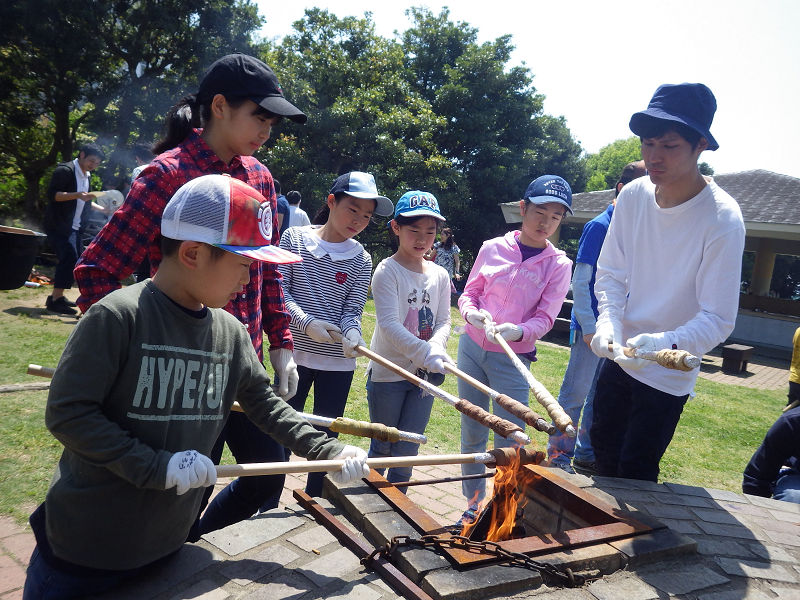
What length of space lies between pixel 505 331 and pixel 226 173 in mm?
1935

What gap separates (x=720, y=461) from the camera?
19.8ft

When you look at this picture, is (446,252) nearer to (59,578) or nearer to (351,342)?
(351,342)

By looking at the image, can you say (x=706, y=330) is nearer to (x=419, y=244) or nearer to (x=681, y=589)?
(x=681, y=589)

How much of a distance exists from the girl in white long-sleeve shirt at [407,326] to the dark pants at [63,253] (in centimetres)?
538

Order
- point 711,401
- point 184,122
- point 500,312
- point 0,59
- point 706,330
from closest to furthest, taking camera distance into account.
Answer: point 184,122 → point 706,330 → point 500,312 → point 711,401 → point 0,59

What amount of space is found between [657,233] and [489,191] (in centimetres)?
1866

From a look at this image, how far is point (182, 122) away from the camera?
2.58 meters

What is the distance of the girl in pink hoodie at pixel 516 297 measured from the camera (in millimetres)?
3857

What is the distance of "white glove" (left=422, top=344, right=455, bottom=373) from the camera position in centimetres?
346

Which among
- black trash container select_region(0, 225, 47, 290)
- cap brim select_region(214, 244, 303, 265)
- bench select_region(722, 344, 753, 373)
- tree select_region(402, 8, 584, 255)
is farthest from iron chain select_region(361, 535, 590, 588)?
tree select_region(402, 8, 584, 255)

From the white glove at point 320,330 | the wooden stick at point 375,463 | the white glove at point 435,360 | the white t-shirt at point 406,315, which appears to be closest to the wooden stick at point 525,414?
the wooden stick at point 375,463

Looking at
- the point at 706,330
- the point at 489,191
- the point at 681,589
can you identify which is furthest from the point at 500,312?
the point at 489,191

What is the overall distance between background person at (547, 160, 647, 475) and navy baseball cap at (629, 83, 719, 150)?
1609 mm

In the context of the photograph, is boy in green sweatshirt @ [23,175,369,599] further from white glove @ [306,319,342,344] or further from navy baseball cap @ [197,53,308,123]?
white glove @ [306,319,342,344]
